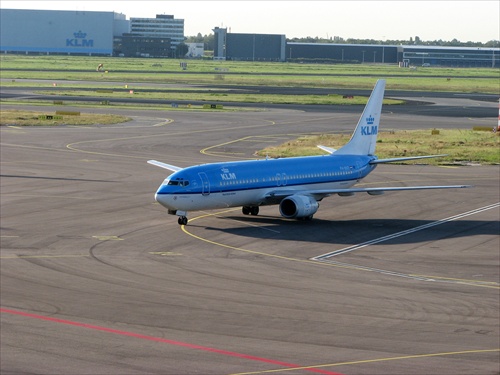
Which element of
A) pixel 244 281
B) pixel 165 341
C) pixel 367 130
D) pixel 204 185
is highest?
pixel 367 130

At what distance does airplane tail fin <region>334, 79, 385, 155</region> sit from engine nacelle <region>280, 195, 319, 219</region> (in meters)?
8.85

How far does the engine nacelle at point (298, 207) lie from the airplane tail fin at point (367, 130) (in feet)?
29.0

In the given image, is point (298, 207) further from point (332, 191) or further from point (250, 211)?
point (250, 211)

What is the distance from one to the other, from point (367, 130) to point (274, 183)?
1101 centimetres

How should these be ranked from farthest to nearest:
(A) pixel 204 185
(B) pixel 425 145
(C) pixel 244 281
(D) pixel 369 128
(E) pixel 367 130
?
(B) pixel 425 145 → (D) pixel 369 128 → (E) pixel 367 130 → (A) pixel 204 185 → (C) pixel 244 281

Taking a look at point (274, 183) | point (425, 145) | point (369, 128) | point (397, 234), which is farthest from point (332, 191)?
point (425, 145)

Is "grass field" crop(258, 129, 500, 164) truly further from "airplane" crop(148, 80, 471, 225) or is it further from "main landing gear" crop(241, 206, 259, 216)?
"main landing gear" crop(241, 206, 259, 216)

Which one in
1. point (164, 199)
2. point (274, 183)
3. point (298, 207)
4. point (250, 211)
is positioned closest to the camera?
point (164, 199)

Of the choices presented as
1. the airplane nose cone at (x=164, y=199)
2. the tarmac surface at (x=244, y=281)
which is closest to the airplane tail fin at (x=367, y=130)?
the tarmac surface at (x=244, y=281)

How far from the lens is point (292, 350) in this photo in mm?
33688

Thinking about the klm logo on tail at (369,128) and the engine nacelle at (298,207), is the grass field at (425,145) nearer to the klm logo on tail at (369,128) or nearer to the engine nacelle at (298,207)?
the klm logo on tail at (369,128)

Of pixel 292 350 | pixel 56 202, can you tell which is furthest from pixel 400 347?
pixel 56 202

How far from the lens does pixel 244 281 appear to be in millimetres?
45219

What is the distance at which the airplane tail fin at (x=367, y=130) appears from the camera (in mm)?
69625
